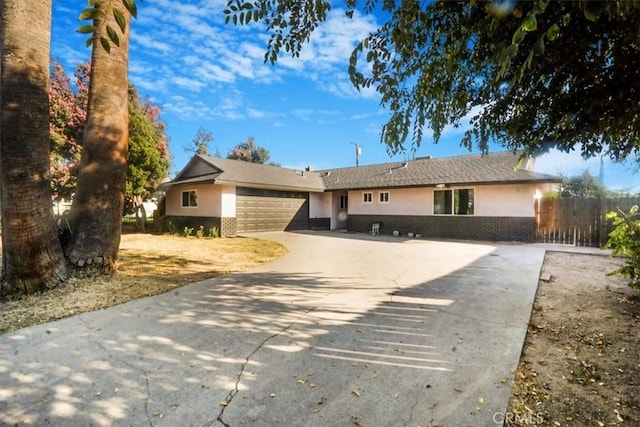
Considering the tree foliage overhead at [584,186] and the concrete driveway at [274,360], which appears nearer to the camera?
the concrete driveway at [274,360]

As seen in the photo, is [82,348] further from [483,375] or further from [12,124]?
[483,375]

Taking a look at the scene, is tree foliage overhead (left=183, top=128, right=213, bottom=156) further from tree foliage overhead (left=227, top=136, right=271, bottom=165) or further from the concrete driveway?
the concrete driveway

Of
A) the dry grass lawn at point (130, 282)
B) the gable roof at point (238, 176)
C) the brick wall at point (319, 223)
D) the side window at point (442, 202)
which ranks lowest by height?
the dry grass lawn at point (130, 282)

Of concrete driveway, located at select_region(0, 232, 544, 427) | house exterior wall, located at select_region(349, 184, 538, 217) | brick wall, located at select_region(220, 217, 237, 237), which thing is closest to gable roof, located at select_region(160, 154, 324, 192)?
brick wall, located at select_region(220, 217, 237, 237)

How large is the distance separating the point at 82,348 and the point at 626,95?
5.86 m

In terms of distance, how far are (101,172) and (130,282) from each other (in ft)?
6.99

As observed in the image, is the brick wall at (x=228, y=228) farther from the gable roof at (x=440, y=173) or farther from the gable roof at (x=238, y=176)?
the gable roof at (x=440, y=173)

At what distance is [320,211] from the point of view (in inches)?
845

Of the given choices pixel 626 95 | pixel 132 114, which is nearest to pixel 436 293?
pixel 626 95

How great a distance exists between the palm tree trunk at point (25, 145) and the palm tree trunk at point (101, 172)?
2.65ft

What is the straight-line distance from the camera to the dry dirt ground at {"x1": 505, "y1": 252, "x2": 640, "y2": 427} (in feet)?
7.97

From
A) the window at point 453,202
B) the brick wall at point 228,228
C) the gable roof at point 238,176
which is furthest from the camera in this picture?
the gable roof at point 238,176

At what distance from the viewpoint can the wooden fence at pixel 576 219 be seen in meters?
12.0

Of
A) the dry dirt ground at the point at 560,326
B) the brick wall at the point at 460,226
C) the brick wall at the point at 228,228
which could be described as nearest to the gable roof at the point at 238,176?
the brick wall at the point at 228,228
